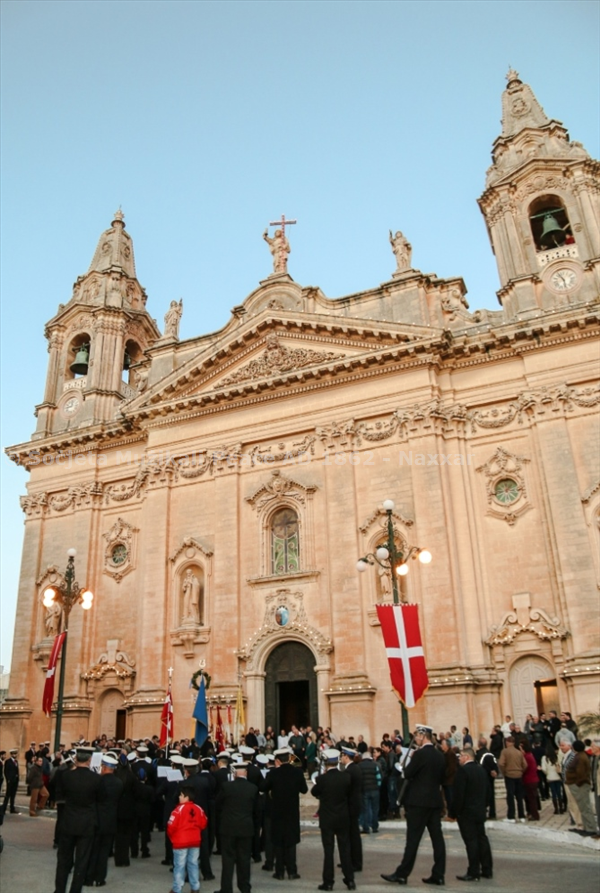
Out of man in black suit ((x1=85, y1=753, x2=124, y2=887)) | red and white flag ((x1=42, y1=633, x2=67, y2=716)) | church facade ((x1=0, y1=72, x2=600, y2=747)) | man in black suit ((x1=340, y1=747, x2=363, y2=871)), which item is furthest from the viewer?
red and white flag ((x1=42, y1=633, x2=67, y2=716))

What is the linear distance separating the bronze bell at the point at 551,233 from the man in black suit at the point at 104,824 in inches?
970

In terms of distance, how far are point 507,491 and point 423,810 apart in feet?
55.5

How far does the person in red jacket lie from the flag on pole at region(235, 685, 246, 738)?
614 inches

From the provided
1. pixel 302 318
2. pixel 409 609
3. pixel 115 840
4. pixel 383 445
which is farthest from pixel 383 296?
pixel 115 840

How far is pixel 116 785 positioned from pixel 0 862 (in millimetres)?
2850

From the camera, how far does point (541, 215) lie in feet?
95.5

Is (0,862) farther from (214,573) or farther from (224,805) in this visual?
(214,573)

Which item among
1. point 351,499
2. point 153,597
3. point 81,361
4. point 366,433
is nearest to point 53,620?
point 153,597

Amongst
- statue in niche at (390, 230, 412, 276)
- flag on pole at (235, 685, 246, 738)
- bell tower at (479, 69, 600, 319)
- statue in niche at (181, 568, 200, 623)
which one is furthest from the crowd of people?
statue in niche at (390, 230, 412, 276)

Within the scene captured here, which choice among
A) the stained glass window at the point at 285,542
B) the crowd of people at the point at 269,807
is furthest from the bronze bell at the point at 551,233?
the crowd of people at the point at 269,807

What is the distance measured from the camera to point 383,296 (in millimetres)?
29094

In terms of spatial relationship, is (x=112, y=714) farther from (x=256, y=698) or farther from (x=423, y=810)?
(x=423, y=810)

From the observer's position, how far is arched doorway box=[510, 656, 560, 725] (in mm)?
22859

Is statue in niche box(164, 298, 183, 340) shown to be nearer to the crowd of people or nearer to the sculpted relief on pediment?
the sculpted relief on pediment
